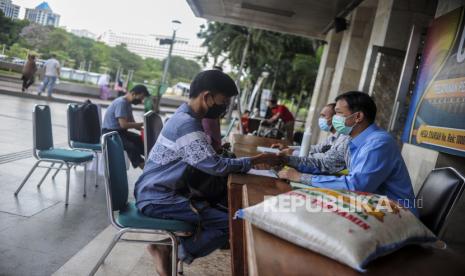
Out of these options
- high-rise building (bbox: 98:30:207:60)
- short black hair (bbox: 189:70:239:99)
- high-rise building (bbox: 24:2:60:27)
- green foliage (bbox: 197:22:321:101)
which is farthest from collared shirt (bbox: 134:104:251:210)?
high-rise building (bbox: 98:30:207:60)

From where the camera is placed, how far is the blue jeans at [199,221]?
2.12m

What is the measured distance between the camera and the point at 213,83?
2225 mm

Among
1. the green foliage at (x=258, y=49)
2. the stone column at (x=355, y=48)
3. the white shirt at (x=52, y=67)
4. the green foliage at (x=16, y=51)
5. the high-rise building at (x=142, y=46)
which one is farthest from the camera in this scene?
the high-rise building at (x=142, y=46)

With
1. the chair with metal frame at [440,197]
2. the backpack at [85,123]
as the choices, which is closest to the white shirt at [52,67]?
the backpack at [85,123]

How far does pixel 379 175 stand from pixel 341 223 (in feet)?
3.26

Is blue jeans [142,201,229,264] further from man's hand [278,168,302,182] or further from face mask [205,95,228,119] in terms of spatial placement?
face mask [205,95,228,119]

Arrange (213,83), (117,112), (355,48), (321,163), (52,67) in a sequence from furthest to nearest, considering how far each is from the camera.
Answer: (52,67)
(355,48)
(117,112)
(321,163)
(213,83)

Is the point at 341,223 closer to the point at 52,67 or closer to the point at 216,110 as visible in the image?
the point at 216,110

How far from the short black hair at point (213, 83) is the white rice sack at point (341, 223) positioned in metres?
1.08

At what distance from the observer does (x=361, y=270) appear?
3.28 feet

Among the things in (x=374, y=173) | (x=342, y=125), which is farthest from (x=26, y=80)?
(x=374, y=173)

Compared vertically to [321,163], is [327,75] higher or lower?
higher

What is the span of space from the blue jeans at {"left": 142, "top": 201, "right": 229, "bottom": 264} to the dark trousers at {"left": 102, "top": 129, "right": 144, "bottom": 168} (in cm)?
264

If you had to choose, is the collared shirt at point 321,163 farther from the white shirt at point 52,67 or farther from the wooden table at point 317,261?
the white shirt at point 52,67
